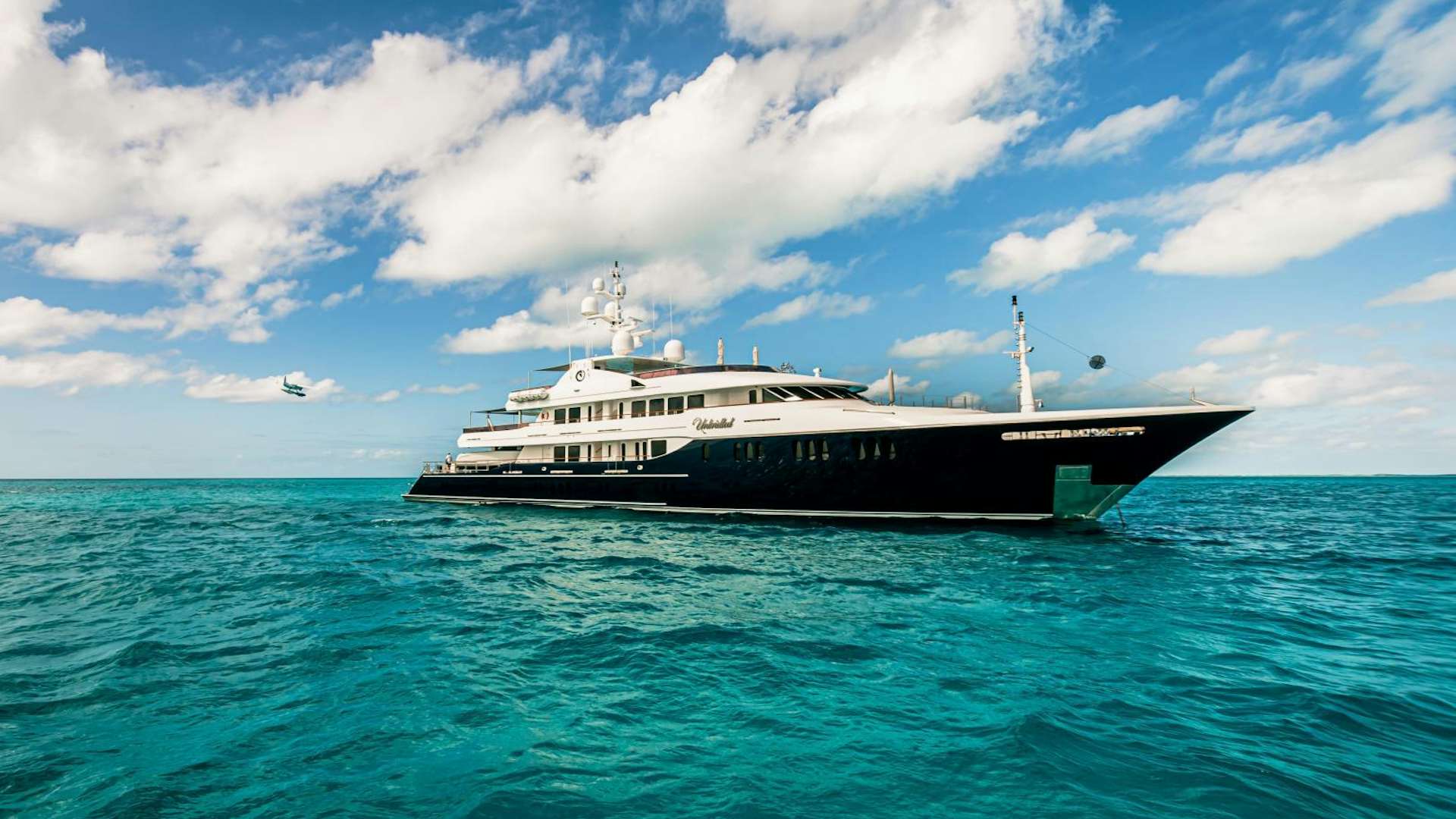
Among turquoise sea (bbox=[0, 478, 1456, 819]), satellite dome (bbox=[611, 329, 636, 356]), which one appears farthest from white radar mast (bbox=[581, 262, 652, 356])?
turquoise sea (bbox=[0, 478, 1456, 819])

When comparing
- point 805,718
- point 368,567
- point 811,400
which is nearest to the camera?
point 805,718

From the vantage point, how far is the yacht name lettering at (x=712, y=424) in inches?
921

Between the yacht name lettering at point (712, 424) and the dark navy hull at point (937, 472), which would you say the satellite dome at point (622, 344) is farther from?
the yacht name lettering at point (712, 424)

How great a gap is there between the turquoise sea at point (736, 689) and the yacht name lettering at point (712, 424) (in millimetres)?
9685

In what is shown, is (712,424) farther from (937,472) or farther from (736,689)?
(736,689)

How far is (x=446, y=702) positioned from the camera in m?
6.04

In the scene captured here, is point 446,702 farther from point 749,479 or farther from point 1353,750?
point 749,479

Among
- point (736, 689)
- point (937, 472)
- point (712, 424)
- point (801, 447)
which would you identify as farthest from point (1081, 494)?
point (736, 689)

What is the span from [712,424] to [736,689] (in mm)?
17588

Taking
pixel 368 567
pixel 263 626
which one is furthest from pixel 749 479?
pixel 263 626

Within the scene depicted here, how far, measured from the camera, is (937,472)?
19672mm

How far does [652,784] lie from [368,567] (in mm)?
12605

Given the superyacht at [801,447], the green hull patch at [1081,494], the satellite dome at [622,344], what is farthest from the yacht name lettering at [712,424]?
the green hull patch at [1081,494]

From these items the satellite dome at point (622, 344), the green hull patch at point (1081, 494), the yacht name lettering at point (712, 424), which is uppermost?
the satellite dome at point (622, 344)
